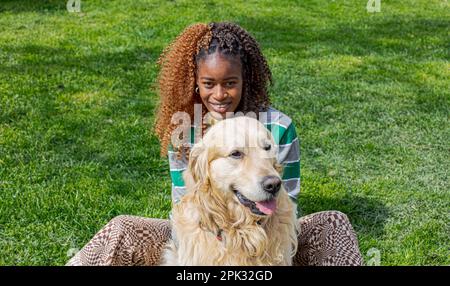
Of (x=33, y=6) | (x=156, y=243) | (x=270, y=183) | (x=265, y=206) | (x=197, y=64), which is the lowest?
(x=156, y=243)

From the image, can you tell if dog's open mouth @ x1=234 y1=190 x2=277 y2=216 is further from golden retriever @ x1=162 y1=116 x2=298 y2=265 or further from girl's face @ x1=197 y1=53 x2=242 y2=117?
girl's face @ x1=197 y1=53 x2=242 y2=117

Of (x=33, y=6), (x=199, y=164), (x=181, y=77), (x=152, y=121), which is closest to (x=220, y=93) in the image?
(x=181, y=77)

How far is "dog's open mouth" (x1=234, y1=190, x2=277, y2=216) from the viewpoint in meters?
2.82

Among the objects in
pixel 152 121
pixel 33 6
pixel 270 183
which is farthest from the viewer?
pixel 33 6

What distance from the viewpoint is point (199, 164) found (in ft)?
9.75

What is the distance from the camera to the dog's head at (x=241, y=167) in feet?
9.10

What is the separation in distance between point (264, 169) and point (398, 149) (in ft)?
11.8

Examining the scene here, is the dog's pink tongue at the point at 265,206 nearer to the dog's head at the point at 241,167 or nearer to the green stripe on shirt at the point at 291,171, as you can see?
the dog's head at the point at 241,167

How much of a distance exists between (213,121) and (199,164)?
58 cm

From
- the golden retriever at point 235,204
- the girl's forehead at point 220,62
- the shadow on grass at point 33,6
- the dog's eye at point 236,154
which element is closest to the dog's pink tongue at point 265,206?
the golden retriever at point 235,204

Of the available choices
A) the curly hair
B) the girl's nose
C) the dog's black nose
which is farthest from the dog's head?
the curly hair

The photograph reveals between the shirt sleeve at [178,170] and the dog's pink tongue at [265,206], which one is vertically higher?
the dog's pink tongue at [265,206]

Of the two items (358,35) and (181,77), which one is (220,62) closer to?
(181,77)

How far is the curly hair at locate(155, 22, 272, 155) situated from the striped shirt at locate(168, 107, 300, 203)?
131 mm
